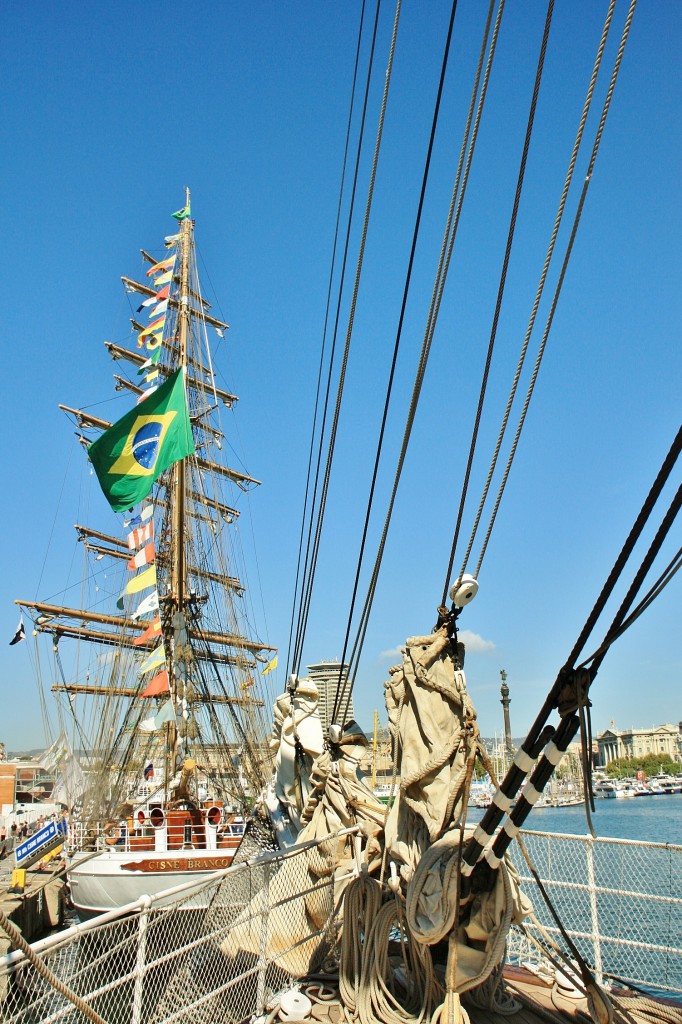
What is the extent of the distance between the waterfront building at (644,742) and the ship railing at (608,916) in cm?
12005

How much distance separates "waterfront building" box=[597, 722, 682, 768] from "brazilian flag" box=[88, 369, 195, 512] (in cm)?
12369

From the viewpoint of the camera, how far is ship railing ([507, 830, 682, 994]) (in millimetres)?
4812

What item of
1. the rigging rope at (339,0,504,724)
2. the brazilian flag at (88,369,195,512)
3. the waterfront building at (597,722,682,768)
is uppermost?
the brazilian flag at (88,369,195,512)

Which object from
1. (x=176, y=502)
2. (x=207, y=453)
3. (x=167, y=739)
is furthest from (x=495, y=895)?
(x=207, y=453)

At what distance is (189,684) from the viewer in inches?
910

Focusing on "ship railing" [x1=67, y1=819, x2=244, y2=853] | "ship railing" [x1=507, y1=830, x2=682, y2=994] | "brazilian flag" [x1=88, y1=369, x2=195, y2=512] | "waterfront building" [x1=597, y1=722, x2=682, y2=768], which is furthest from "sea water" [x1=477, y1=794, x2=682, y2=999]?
"waterfront building" [x1=597, y1=722, x2=682, y2=768]

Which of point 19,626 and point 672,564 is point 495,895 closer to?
point 672,564

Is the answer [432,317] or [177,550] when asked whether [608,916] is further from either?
[177,550]

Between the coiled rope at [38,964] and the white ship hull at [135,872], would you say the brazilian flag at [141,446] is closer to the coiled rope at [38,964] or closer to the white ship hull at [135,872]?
the white ship hull at [135,872]

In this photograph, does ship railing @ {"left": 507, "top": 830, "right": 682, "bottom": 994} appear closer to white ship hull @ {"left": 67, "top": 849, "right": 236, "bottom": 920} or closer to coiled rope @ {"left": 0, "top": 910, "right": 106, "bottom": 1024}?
coiled rope @ {"left": 0, "top": 910, "right": 106, "bottom": 1024}

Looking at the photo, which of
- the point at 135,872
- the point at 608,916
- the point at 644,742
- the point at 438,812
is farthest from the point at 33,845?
the point at 644,742

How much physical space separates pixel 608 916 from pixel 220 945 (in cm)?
1093

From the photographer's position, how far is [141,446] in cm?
1401

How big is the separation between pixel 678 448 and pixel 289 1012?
13.5 feet
